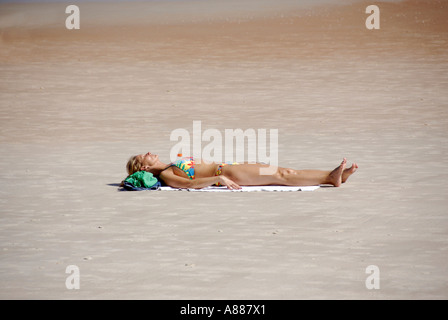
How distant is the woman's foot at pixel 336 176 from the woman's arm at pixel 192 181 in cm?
109

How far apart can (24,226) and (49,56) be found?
58.0 ft

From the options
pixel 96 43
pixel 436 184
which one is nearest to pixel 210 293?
pixel 436 184

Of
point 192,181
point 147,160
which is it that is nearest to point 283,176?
point 192,181

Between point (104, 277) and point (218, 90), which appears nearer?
point (104, 277)

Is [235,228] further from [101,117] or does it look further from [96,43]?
[96,43]

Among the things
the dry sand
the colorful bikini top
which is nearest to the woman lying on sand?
the colorful bikini top

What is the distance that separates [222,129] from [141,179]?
5434 millimetres

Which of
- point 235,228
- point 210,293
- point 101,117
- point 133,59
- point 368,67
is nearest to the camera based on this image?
point 210,293

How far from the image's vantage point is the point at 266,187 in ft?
33.4

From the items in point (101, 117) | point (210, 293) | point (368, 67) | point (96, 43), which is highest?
point (96, 43)

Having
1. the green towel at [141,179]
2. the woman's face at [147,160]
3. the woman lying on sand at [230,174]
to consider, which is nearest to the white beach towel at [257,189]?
the woman lying on sand at [230,174]

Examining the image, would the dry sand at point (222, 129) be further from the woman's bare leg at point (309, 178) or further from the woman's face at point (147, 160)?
the woman's face at point (147, 160)

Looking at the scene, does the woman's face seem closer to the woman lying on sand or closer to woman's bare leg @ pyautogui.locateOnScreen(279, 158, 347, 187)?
the woman lying on sand

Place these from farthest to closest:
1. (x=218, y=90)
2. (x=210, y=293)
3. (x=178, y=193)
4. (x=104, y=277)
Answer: (x=218, y=90) < (x=178, y=193) < (x=104, y=277) < (x=210, y=293)
